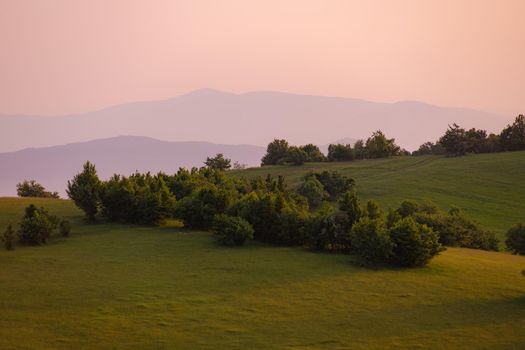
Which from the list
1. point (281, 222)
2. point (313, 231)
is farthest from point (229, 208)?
point (313, 231)

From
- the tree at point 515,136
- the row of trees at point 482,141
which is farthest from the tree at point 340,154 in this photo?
the tree at point 515,136

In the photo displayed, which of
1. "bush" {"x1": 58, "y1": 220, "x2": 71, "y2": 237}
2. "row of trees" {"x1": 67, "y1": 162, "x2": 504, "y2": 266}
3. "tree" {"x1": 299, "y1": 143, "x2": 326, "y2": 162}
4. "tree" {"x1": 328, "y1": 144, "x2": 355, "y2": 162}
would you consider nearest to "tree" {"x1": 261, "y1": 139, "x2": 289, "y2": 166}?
"tree" {"x1": 299, "y1": 143, "x2": 326, "y2": 162}

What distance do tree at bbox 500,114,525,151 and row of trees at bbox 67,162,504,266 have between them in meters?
46.2

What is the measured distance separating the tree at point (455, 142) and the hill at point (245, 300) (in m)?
55.8


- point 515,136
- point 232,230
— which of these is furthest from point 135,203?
point 515,136

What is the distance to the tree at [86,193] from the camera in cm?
3347

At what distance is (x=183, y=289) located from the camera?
1825 cm

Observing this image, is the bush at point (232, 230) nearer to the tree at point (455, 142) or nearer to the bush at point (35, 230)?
the bush at point (35, 230)

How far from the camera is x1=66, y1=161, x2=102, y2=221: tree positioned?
110 feet

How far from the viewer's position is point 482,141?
79.4 meters

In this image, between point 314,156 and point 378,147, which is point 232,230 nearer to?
point 314,156

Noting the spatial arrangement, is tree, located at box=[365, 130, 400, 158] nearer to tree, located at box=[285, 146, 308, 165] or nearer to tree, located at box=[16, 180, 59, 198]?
tree, located at box=[285, 146, 308, 165]

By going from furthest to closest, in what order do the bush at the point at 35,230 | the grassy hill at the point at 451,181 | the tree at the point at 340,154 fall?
the tree at the point at 340,154 < the grassy hill at the point at 451,181 < the bush at the point at 35,230

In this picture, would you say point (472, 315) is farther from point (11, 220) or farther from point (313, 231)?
point (11, 220)
